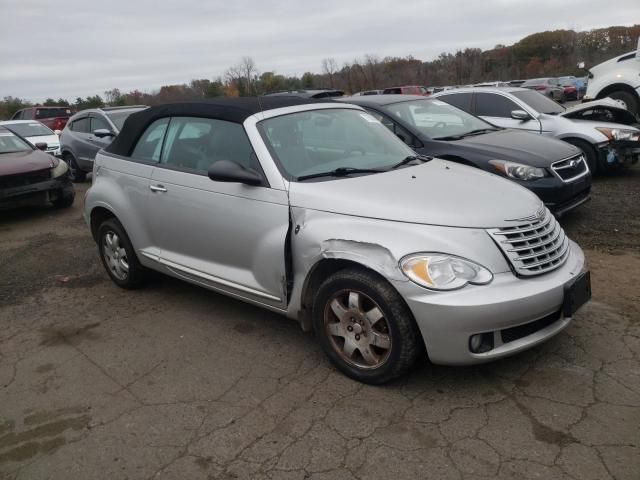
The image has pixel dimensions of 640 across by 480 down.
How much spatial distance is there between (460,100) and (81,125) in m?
8.20

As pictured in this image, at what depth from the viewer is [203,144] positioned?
4.27 meters

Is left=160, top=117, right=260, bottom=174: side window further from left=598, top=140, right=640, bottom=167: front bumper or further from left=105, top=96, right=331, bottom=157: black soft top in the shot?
left=598, top=140, right=640, bottom=167: front bumper

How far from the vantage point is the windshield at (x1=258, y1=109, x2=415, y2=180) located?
12.6 ft

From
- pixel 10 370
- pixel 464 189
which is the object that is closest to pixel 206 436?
pixel 10 370

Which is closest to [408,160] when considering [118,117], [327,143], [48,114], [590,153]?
[327,143]

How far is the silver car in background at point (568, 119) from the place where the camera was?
815 cm

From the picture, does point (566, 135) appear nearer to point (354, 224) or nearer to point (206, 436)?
point (354, 224)

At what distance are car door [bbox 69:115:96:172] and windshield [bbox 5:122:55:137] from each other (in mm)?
3125

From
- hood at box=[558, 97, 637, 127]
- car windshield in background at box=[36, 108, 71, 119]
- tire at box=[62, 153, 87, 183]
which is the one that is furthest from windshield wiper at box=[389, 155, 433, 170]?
car windshield in background at box=[36, 108, 71, 119]

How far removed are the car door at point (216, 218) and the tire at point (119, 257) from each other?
58 centimetres

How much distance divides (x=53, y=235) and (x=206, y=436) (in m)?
5.82

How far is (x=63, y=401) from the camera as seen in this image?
3463 mm

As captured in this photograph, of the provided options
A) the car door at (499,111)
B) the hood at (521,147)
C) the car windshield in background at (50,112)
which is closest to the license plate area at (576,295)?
the hood at (521,147)

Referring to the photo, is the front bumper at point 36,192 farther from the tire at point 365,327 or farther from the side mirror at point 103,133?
the tire at point 365,327
